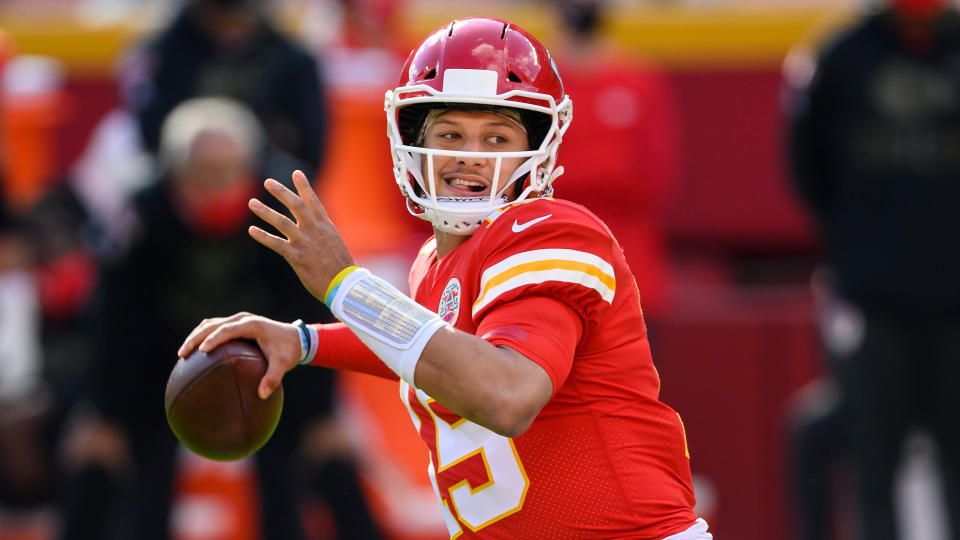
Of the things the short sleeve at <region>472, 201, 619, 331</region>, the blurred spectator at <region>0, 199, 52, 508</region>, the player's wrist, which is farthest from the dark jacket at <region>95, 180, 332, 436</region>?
the short sleeve at <region>472, 201, 619, 331</region>

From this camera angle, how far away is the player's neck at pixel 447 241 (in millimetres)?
3301

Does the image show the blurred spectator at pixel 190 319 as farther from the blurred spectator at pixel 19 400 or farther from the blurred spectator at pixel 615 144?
the blurred spectator at pixel 615 144

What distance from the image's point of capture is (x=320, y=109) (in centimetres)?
651

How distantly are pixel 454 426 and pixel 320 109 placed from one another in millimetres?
3536

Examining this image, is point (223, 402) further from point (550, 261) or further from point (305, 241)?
point (550, 261)

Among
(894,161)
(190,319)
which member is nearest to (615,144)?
(894,161)

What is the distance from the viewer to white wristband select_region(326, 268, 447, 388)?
9.16 feet

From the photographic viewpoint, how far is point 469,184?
3.22m

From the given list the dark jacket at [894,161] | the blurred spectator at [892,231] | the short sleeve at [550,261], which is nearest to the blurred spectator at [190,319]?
the blurred spectator at [892,231]

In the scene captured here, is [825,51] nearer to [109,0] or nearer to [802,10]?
[802,10]

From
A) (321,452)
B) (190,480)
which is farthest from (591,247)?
(190,480)

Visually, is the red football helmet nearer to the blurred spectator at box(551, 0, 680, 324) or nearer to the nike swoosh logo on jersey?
the nike swoosh logo on jersey

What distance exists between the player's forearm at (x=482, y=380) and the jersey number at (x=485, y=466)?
313 mm

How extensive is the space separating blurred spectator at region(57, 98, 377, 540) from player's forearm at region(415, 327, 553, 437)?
337 centimetres
